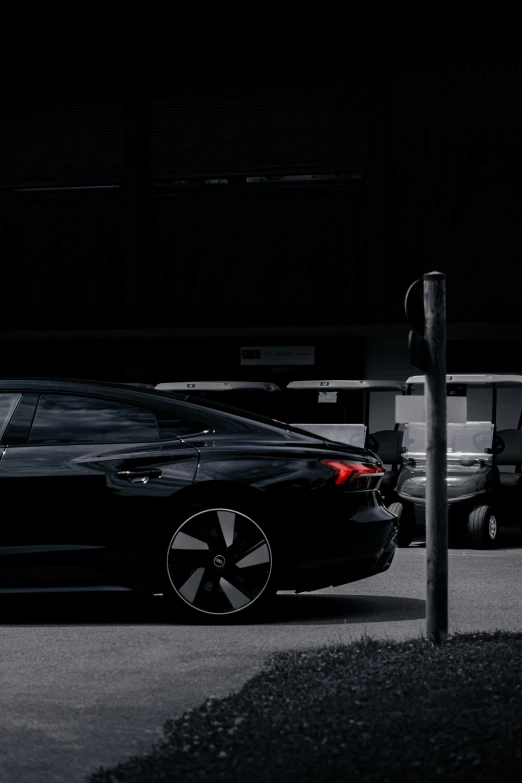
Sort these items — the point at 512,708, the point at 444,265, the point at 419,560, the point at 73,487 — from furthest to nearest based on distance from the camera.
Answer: the point at 444,265 < the point at 419,560 < the point at 73,487 < the point at 512,708

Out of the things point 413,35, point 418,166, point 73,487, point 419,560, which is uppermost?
point 413,35

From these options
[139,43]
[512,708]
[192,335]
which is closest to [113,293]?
[192,335]

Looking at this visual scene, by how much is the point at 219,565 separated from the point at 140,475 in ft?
2.37

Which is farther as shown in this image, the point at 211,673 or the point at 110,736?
the point at 211,673

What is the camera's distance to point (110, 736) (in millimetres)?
5527

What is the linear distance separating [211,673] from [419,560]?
6.56 m

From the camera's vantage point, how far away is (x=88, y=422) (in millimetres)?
8766

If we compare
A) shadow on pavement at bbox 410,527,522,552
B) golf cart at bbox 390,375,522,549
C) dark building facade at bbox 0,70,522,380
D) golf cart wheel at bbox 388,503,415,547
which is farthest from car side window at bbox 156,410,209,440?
dark building facade at bbox 0,70,522,380

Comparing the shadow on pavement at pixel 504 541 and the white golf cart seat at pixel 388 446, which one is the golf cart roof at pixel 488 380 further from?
the shadow on pavement at pixel 504 541

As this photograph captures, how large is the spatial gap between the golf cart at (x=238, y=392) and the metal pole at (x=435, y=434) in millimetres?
7044

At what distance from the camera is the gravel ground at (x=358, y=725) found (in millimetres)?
4660

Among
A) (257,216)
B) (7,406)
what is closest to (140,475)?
(7,406)

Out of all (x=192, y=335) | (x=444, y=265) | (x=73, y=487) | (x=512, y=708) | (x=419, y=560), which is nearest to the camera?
(x=512, y=708)

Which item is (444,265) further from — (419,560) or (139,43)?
(419,560)
